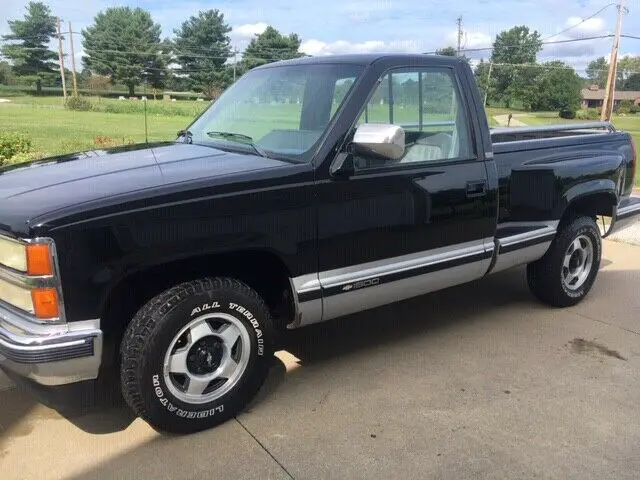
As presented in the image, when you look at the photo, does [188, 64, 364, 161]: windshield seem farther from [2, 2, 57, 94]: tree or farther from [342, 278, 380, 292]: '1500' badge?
[2, 2, 57, 94]: tree

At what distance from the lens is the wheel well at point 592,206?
4887 millimetres

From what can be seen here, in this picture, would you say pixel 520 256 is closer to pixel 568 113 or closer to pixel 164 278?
pixel 164 278

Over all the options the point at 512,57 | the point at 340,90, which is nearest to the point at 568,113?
the point at 512,57

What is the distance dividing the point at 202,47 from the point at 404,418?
78.5 meters

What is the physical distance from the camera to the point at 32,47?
89750mm

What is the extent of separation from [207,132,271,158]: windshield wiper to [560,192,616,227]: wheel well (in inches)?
105

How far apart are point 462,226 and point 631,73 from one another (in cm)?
12362

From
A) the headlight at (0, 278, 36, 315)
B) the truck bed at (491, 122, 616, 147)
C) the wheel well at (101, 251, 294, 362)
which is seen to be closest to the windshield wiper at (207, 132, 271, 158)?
the wheel well at (101, 251, 294, 362)

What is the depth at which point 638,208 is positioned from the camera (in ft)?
18.4

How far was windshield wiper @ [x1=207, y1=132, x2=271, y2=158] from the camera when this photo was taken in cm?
342

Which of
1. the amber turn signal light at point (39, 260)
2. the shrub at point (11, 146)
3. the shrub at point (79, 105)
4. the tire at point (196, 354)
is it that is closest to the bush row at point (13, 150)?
the shrub at point (11, 146)

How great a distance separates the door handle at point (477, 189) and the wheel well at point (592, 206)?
1.23 m

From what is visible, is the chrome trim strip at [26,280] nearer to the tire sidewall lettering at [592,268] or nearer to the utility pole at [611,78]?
the tire sidewall lettering at [592,268]

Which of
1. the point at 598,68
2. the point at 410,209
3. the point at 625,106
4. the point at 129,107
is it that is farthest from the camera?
the point at 598,68
